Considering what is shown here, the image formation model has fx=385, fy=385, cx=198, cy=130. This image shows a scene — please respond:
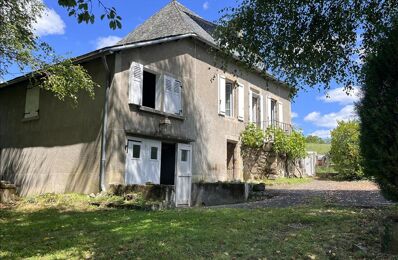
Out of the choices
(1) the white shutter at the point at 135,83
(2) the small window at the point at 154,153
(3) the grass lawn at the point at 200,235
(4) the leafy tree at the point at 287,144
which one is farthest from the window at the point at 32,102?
(4) the leafy tree at the point at 287,144

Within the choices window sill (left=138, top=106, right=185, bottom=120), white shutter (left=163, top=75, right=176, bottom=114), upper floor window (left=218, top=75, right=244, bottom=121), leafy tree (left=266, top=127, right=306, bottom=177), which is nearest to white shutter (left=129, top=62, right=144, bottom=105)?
window sill (left=138, top=106, right=185, bottom=120)

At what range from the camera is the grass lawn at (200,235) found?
4859 mm

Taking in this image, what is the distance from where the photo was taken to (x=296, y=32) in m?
7.31

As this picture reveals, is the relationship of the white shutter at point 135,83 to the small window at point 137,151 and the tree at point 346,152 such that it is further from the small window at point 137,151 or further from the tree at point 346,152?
the tree at point 346,152

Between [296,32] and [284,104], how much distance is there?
576 inches

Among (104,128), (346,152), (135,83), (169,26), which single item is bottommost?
(104,128)

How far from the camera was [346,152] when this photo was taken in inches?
845

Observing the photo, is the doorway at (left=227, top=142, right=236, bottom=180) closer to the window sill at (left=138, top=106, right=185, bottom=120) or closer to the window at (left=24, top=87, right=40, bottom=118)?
the window sill at (left=138, top=106, right=185, bottom=120)

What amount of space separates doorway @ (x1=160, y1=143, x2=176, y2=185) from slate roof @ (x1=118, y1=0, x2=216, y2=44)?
4142 millimetres

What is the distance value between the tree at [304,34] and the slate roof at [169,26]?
689 cm

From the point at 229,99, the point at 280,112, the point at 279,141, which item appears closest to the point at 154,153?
the point at 229,99

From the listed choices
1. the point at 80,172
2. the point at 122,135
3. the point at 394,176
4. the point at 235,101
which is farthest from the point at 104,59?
the point at 394,176

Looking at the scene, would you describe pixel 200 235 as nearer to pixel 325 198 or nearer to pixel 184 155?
pixel 325 198

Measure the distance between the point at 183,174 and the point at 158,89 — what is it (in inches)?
120
